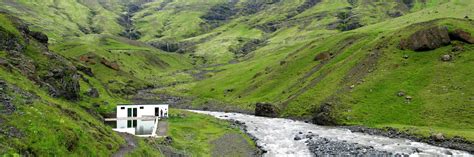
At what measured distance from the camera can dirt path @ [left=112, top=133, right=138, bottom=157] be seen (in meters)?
44.6

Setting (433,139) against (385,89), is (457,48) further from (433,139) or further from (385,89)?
(433,139)

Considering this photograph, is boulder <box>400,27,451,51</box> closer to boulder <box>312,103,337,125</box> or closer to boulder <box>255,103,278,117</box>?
boulder <box>312,103,337,125</box>

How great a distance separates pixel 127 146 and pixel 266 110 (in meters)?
64.3

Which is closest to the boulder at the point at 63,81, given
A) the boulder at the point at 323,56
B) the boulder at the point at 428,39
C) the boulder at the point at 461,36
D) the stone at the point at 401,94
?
the stone at the point at 401,94

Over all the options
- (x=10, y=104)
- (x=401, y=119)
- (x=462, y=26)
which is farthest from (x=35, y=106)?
(x=462, y=26)

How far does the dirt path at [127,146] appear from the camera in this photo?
4464 centimetres

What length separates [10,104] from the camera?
3781cm

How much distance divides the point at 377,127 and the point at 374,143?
13.3 meters

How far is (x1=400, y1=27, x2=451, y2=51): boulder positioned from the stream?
39973 mm

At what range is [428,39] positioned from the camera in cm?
10481

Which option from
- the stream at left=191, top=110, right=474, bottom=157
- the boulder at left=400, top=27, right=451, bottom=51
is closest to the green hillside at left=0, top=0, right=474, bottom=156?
the boulder at left=400, top=27, right=451, bottom=51

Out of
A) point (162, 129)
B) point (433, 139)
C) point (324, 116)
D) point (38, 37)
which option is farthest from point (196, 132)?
point (433, 139)

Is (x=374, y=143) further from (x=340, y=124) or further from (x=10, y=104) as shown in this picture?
(x=10, y=104)

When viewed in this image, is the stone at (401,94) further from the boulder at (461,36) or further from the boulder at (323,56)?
the boulder at (323,56)
